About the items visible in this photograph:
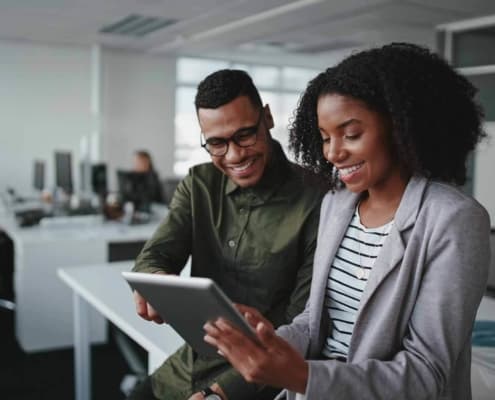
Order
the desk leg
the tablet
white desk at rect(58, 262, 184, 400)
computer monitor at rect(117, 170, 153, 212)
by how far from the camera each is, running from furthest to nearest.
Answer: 1. computer monitor at rect(117, 170, 153, 212)
2. the desk leg
3. white desk at rect(58, 262, 184, 400)
4. the tablet

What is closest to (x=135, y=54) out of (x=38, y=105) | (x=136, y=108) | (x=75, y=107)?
(x=136, y=108)

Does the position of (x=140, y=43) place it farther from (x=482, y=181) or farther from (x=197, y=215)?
(x=197, y=215)

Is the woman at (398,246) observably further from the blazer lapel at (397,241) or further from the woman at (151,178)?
the woman at (151,178)

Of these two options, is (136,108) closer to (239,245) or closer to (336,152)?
(239,245)

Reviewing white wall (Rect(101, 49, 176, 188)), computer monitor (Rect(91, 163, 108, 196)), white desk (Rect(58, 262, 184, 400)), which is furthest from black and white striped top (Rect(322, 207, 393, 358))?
white wall (Rect(101, 49, 176, 188))

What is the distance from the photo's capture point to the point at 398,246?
115cm

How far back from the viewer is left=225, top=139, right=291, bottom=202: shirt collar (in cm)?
167

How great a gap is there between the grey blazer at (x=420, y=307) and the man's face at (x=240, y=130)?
0.51 metres

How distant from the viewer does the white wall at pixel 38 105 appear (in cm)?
862

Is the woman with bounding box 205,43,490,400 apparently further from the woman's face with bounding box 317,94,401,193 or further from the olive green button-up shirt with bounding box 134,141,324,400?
the olive green button-up shirt with bounding box 134,141,324,400

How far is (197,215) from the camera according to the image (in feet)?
5.74

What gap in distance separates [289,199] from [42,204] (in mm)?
5374

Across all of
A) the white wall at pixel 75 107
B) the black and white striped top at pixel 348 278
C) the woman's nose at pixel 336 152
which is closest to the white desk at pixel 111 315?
the black and white striped top at pixel 348 278

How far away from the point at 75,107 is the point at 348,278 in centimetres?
855
